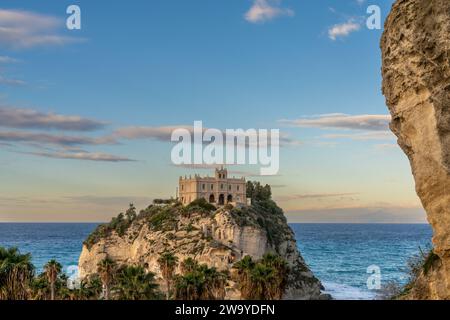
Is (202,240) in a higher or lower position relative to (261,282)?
higher

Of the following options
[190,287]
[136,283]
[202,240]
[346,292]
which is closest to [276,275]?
[190,287]

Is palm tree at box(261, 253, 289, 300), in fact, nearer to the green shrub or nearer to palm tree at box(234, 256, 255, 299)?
palm tree at box(234, 256, 255, 299)

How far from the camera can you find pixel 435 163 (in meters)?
21.8

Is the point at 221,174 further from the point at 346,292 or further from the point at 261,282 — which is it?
the point at 261,282

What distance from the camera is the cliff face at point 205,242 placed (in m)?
102

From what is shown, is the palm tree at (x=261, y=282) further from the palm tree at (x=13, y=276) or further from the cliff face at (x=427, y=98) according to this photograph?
the cliff face at (x=427, y=98)

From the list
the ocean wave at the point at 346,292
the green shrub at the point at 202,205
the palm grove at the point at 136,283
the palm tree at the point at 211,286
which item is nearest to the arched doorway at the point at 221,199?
the green shrub at the point at 202,205

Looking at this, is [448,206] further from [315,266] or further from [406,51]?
[315,266]

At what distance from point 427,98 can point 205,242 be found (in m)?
83.9

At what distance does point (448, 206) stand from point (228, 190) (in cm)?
10051

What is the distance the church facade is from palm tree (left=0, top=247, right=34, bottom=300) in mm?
64739

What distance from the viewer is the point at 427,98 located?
22000 millimetres

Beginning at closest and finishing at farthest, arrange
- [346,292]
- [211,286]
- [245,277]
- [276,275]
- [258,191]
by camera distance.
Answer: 1. [211,286]
2. [276,275]
3. [245,277]
4. [346,292]
5. [258,191]

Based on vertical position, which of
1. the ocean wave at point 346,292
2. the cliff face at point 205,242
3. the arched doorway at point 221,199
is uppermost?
the arched doorway at point 221,199
